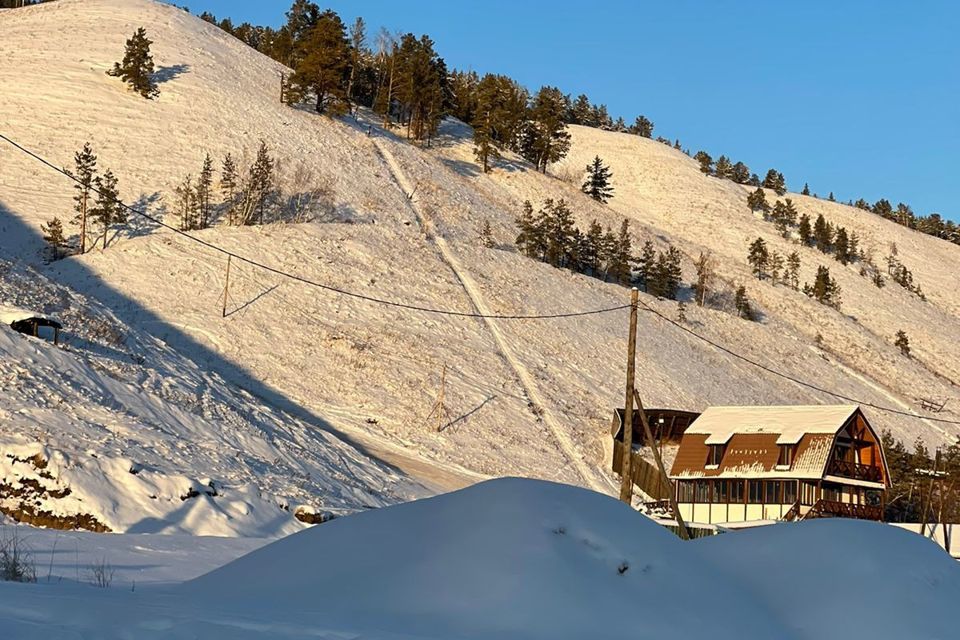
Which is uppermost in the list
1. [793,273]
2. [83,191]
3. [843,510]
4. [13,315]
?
[793,273]

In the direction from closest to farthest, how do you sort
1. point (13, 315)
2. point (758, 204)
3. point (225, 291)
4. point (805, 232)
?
1. point (13, 315)
2. point (225, 291)
3. point (805, 232)
4. point (758, 204)

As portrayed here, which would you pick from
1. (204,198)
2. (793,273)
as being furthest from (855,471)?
(793,273)

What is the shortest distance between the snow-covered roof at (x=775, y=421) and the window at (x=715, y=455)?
0.41 metres

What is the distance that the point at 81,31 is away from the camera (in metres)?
104

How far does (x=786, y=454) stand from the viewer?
157 ft

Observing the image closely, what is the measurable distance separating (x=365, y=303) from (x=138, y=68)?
4079 centimetres

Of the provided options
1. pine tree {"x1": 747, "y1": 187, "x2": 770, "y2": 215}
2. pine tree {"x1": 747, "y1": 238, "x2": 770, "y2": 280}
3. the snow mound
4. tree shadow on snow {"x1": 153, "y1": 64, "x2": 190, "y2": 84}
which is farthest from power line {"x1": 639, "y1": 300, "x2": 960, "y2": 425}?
the snow mound

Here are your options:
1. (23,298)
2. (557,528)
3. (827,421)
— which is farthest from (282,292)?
(557,528)

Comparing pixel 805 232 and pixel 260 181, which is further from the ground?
pixel 805 232

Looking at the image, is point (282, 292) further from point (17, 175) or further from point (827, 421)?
point (827, 421)

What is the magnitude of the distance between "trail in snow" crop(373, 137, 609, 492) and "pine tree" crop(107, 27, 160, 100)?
855 inches

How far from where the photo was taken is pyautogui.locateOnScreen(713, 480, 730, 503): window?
4847cm

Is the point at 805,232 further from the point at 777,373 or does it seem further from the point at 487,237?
the point at 487,237

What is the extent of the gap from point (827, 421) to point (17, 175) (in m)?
53.8
